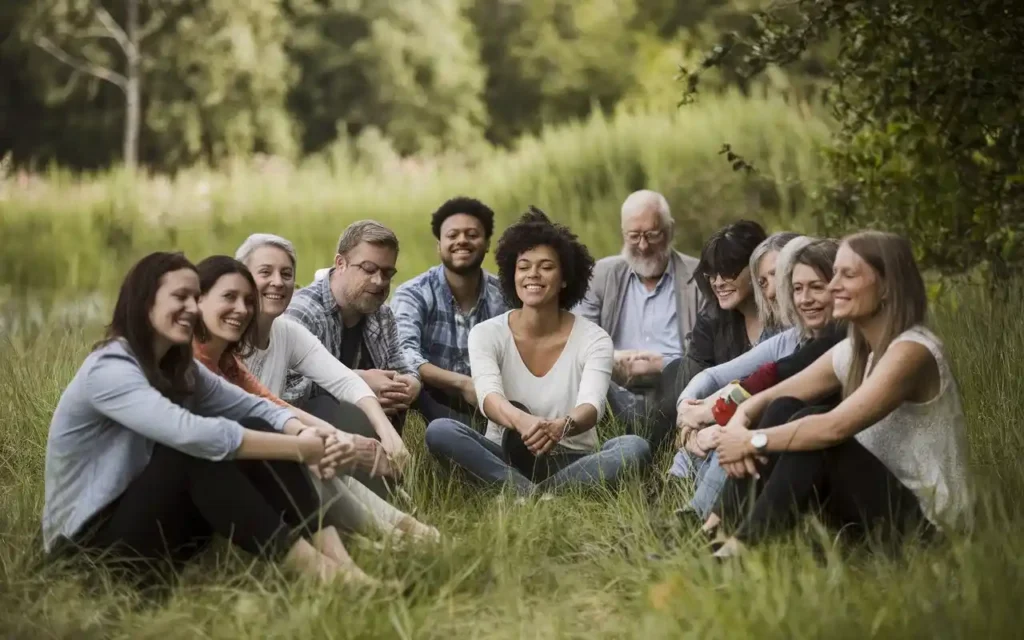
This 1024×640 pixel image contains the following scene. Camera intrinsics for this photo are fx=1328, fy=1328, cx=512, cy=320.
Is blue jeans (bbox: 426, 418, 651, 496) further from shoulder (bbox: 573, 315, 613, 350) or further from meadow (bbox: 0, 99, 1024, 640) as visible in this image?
shoulder (bbox: 573, 315, 613, 350)

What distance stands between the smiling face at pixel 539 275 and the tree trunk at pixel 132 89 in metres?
18.9

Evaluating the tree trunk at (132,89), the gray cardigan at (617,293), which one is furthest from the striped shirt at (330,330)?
the tree trunk at (132,89)

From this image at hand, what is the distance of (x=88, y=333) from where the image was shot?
27.8 feet

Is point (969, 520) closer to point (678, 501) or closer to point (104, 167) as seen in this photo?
point (678, 501)

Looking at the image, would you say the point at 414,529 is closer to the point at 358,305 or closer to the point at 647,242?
the point at 358,305

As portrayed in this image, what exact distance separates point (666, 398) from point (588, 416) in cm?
71

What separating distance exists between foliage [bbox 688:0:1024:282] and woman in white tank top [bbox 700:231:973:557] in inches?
80.0

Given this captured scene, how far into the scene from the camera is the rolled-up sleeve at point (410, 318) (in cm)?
591

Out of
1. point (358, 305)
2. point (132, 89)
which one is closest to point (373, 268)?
point (358, 305)

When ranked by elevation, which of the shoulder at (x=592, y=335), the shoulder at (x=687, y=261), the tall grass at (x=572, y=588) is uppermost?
the shoulder at (x=687, y=261)

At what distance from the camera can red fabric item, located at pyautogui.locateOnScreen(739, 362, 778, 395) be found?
4367mm

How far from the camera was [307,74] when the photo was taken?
84.3 ft

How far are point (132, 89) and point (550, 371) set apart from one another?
19.5 metres

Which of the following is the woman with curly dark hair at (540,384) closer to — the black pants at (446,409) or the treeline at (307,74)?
the black pants at (446,409)
